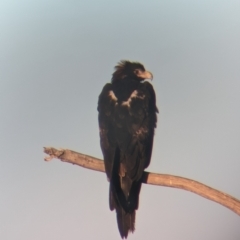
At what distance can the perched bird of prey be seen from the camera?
54.9 inches

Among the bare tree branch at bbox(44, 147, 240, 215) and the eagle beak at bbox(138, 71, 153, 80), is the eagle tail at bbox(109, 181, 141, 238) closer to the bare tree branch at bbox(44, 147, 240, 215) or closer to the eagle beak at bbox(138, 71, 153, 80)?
the bare tree branch at bbox(44, 147, 240, 215)

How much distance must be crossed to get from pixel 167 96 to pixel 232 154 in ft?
1.23

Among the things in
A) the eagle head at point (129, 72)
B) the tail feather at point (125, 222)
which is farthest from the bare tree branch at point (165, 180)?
the eagle head at point (129, 72)

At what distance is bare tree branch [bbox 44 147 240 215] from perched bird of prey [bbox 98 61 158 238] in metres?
0.04

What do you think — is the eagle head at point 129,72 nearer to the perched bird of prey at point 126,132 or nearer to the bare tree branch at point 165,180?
the perched bird of prey at point 126,132

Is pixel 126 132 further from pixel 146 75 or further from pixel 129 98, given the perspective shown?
pixel 146 75

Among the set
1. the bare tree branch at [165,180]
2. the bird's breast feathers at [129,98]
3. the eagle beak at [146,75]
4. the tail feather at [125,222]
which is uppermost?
the eagle beak at [146,75]

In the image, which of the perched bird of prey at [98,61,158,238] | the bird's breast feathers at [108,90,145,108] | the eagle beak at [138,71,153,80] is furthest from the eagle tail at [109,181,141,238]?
the eagle beak at [138,71,153,80]

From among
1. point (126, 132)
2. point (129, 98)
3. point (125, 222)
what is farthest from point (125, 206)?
point (129, 98)

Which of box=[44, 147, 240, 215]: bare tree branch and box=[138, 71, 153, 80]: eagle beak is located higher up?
box=[138, 71, 153, 80]: eagle beak

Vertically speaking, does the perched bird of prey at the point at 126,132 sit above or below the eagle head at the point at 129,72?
below

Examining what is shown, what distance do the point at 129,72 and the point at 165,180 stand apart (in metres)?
0.44

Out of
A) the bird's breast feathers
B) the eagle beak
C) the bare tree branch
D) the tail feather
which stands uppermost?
the eagle beak

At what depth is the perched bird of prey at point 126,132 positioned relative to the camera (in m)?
1.40
